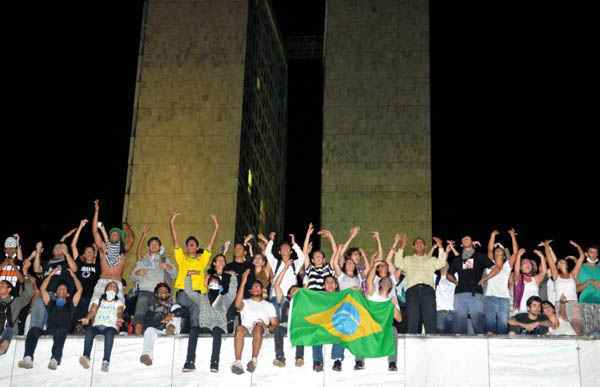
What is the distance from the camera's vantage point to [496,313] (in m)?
15.4

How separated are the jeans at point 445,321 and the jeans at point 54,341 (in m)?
7.19

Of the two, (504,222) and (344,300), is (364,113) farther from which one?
(344,300)

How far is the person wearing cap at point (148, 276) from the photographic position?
51.2 feet

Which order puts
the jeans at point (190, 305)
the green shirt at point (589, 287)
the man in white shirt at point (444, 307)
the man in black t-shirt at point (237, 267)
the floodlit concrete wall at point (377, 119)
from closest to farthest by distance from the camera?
the jeans at point (190, 305), the man in black t-shirt at point (237, 267), the man in white shirt at point (444, 307), the green shirt at point (589, 287), the floodlit concrete wall at point (377, 119)

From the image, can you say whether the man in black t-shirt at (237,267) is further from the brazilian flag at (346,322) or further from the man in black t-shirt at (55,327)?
the man in black t-shirt at (55,327)

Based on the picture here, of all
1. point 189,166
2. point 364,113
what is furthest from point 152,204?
point 364,113

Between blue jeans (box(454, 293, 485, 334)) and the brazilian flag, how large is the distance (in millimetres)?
1394

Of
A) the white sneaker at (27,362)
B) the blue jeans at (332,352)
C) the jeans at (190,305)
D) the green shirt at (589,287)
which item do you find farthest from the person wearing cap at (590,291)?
the white sneaker at (27,362)

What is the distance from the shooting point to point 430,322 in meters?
15.4

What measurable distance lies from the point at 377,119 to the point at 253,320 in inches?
762

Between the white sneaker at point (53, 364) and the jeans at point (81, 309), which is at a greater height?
the jeans at point (81, 309)

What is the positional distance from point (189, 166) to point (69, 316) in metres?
17.4

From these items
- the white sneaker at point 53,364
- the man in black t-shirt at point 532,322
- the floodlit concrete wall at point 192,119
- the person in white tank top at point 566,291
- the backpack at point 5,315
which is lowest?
the white sneaker at point 53,364

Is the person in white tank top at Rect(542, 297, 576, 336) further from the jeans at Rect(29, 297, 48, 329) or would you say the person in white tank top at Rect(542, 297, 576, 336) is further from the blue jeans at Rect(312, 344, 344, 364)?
the jeans at Rect(29, 297, 48, 329)
